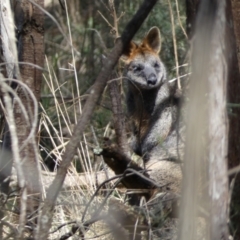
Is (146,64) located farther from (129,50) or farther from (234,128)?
(234,128)

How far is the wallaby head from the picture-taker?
631cm

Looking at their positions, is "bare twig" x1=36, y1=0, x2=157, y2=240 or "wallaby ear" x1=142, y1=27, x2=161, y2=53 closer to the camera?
"bare twig" x1=36, y1=0, x2=157, y2=240

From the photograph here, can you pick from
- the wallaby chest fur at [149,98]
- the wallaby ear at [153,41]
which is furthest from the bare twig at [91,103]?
the wallaby ear at [153,41]

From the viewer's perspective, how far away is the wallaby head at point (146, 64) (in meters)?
6.31

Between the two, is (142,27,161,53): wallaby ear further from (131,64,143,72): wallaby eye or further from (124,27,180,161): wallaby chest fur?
(131,64,143,72): wallaby eye

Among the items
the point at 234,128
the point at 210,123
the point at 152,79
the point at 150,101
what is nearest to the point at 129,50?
the point at 152,79

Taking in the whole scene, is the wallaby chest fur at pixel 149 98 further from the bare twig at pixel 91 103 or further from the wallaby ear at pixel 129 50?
the bare twig at pixel 91 103

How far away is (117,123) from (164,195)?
2.09ft

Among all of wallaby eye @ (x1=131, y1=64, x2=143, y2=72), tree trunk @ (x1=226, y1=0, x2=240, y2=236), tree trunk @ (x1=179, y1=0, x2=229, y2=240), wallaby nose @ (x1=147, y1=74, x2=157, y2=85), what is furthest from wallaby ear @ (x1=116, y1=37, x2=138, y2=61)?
tree trunk @ (x1=179, y1=0, x2=229, y2=240)

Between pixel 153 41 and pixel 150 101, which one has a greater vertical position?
pixel 153 41

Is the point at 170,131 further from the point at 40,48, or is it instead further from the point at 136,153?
the point at 40,48

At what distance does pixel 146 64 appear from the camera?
21.0 ft

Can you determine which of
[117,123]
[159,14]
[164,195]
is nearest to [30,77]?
[117,123]

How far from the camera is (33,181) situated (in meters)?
4.05
